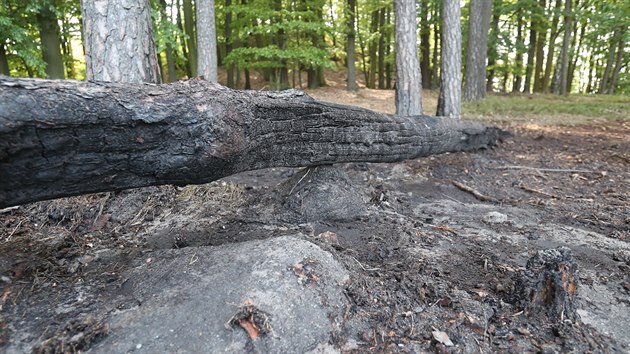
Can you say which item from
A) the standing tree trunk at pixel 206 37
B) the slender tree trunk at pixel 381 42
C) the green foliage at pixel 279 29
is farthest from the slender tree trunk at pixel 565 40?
the standing tree trunk at pixel 206 37

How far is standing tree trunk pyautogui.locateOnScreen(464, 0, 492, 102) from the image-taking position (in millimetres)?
12438

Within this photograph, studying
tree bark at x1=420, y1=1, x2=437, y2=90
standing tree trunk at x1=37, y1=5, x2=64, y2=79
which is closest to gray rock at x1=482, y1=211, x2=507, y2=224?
standing tree trunk at x1=37, y1=5, x2=64, y2=79

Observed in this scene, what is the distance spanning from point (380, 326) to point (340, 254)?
71 cm

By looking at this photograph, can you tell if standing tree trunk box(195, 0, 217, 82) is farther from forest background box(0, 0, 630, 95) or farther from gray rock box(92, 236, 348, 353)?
gray rock box(92, 236, 348, 353)

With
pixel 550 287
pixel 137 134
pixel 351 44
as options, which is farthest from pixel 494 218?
pixel 351 44

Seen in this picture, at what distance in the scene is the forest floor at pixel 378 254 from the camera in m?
2.04

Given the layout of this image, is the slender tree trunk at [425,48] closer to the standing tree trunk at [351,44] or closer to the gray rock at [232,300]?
Result: the standing tree trunk at [351,44]

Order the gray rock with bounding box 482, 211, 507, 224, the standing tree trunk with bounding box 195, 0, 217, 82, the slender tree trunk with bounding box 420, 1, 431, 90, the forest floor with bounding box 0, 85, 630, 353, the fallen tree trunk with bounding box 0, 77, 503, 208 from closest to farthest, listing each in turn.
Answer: the fallen tree trunk with bounding box 0, 77, 503, 208 → the forest floor with bounding box 0, 85, 630, 353 → the gray rock with bounding box 482, 211, 507, 224 → the standing tree trunk with bounding box 195, 0, 217, 82 → the slender tree trunk with bounding box 420, 1, 431, 90

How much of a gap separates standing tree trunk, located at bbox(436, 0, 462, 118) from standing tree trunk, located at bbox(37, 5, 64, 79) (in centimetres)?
986

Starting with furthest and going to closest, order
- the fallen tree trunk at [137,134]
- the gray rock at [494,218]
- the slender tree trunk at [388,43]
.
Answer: the slender tree trunk at [388,43], the gray rock at [494,218], the fallen tree trunk at [137,134]

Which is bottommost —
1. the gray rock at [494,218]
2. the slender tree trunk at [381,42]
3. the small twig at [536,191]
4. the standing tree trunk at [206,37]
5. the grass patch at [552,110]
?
the gray rock at [494,218]

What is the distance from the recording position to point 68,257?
2.66 m

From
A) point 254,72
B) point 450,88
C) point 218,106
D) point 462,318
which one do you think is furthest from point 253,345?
point 254,72

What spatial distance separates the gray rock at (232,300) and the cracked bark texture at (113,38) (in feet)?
8.09
